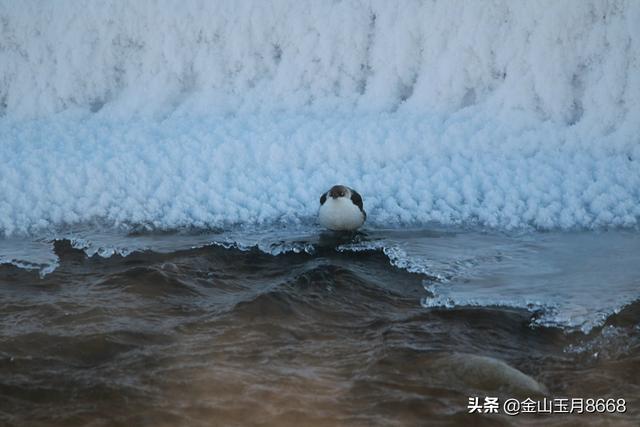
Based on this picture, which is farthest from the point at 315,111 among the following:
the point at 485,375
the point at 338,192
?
the point at 485,375

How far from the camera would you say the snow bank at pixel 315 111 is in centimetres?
663

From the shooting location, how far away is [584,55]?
734cm

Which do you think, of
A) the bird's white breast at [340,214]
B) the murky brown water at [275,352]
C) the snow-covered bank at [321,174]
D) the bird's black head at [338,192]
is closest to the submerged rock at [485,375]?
the murky brown water at [275,352]

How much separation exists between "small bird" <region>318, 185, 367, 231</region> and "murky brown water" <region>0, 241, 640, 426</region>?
1.87ft

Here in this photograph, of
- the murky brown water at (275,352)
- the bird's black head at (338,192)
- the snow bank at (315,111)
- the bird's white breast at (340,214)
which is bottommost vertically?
the murky brown water at (275,352)

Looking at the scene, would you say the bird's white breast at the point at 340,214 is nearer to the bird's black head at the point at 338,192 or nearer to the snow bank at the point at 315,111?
the bird's black head at the point at 338,192

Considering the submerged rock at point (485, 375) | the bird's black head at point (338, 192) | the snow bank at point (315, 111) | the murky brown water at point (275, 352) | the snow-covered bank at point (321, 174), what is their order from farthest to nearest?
1. the snow bank at point (315, 111)
2. the snow-covered bank at point (321, 174)
3. the bird's black head at point (338, 192)
4. the submerged rock at point (485, 375)
5. the murky brown water at point (275, 352)

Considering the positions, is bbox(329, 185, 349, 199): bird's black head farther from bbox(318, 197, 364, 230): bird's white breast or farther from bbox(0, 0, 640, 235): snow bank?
bbox(0, 0, 640, 235): snow bank

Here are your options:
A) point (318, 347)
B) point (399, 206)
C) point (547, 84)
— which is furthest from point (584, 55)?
point (318, 347)

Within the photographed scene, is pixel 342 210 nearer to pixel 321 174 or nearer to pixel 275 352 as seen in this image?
pixel 321 174

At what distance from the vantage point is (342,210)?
5977mm

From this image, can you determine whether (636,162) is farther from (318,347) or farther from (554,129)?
(318,347)

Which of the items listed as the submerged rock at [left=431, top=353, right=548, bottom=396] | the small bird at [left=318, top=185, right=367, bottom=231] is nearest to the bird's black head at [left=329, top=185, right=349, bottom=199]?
the small bird at [left=318, top=185, right=367, bottom=231]

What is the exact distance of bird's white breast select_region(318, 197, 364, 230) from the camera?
598 cm
